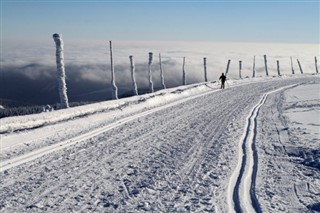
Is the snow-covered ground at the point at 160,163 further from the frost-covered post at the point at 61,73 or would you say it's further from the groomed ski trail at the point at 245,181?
the frost-covered post at the point at 61,73

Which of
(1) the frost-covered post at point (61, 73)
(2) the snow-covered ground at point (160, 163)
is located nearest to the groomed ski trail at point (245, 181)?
(2) the snow-covered ground at point (160, 163)

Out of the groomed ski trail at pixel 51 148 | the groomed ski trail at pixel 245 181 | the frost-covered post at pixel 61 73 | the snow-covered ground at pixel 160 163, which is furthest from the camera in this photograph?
the frost-covered post at pixel 61 73

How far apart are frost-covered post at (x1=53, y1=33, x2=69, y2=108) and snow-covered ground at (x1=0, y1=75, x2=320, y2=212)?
232 centimetres

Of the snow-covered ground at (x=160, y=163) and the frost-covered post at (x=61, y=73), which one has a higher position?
the frost-covered post at (x=61, y=73)

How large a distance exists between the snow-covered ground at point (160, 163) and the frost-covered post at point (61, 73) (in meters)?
2.32

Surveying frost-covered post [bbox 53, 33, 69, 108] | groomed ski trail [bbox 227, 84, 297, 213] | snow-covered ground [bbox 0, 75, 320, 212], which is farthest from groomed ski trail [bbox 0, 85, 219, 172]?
groomed ski trail [bbox 227, 84, 297, 213]

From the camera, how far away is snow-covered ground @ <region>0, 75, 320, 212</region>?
25.0ft

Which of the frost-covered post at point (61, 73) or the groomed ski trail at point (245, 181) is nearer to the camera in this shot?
the groomed ski trail at point (245, 181)

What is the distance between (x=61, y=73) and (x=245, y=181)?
14.7 meters

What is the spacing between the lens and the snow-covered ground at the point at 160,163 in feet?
25.0

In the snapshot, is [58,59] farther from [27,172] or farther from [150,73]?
[150,73]

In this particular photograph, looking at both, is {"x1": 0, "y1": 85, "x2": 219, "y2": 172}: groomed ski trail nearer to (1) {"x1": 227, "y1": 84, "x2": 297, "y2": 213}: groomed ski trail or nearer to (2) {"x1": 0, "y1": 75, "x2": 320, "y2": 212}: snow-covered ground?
(2) {"x1": 0, "y1": 75, "x2": 320, "y2": 212}: snow-covered ground

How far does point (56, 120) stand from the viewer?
1725 centimetres

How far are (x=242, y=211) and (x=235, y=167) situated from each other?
298 cm
